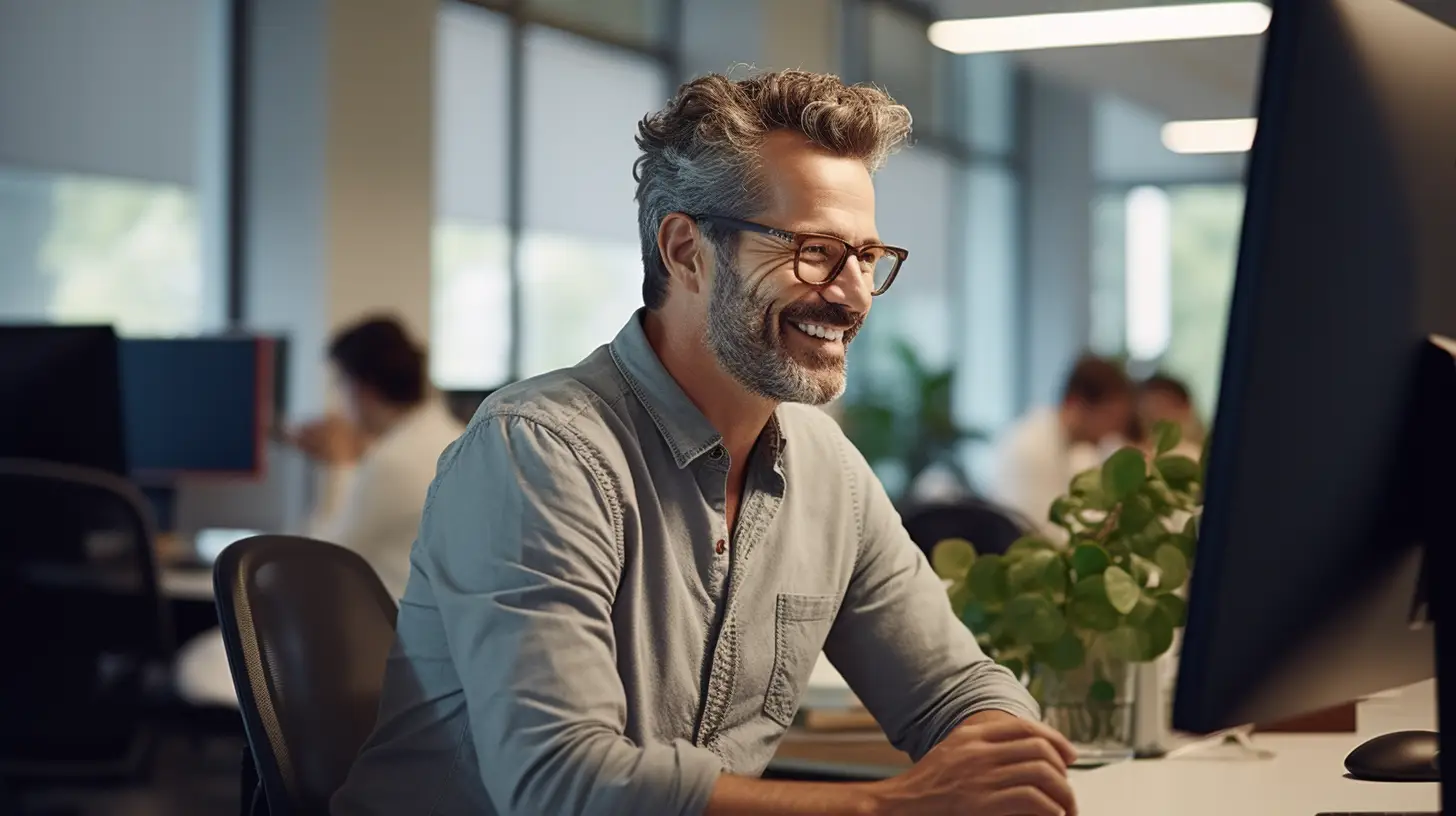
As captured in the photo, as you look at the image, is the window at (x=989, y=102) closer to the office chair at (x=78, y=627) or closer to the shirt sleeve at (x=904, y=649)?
the office chair at (x=78, y=627)

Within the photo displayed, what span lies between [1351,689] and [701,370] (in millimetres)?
703

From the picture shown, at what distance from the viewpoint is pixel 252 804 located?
4.91ft

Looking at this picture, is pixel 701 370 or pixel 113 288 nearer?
pixel 701 370

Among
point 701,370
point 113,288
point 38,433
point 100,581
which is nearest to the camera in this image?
point 701,370

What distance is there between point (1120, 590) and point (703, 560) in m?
0.43

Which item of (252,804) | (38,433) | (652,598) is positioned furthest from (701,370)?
(38,433)

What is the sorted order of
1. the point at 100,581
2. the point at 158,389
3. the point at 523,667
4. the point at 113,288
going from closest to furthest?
1. the point at 523,667
2. the point at 100,581
3. the point at 158,389
4. the point at 113,288

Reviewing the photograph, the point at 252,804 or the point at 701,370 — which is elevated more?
the point at 701,370

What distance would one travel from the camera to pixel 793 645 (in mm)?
1531

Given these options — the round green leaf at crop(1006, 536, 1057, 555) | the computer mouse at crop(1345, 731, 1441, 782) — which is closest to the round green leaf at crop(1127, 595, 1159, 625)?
the round green leaf at crop(1006, 536, 1057, 555)

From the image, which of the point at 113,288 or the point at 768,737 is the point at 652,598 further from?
the point at 113,288

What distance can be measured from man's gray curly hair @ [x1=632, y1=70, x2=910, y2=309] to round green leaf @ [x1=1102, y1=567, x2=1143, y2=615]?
0.46 m

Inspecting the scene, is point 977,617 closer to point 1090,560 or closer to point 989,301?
point 1090,560

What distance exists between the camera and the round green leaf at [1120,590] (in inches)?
62.5
